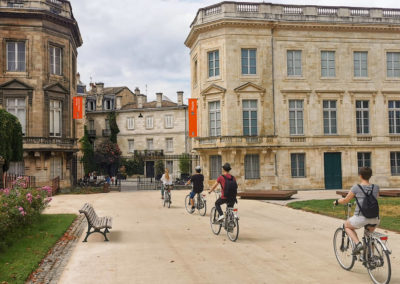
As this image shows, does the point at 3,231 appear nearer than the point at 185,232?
Yes

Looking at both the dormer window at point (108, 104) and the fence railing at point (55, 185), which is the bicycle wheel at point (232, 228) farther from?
the dormer window at point (108, 104)

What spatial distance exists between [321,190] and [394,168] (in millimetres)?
6593

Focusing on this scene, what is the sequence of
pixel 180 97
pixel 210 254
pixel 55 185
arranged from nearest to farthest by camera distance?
pixel 210 254 < pixel 55 185 < pixel 180 97

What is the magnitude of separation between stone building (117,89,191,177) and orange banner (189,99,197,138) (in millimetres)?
23627

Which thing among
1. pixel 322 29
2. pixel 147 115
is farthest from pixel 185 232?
pixel 147 115

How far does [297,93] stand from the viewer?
31.7 m

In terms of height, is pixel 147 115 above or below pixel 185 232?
above

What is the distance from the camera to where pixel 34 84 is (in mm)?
29875

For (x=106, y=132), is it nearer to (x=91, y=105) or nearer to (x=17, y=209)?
(x=91, y=105)

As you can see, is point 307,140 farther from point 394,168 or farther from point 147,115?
point 147,115

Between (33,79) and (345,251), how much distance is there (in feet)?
88.5

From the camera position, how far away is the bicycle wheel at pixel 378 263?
22.9 feet

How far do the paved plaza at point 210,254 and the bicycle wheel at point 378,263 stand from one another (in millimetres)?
231

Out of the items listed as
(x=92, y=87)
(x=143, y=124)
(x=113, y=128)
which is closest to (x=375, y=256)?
(x=143, y=124)
